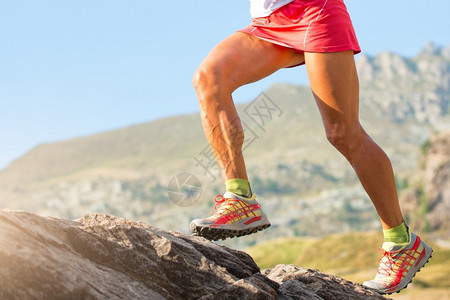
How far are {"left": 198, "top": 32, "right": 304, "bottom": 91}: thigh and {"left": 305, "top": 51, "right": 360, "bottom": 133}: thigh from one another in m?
0.28

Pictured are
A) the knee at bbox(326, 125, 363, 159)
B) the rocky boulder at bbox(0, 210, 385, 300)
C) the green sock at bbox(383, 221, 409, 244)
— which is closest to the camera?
the rocky boulder at bbox(0, 210, 385, 300)

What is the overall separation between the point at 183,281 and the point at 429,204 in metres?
96.7

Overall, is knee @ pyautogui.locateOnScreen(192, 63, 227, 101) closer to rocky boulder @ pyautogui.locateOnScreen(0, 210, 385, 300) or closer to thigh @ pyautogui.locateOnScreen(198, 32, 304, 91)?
thigh @ pyautogui.locateOnScreen(198, 32, 304, 91)

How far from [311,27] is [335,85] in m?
0.57

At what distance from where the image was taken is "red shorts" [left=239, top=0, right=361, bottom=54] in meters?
5.41

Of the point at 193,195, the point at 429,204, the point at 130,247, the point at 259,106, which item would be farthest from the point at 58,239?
the point at 429,204

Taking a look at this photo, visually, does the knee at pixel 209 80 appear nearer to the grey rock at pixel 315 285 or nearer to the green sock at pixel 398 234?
the grey rock at pixel 315 285

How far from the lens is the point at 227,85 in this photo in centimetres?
540

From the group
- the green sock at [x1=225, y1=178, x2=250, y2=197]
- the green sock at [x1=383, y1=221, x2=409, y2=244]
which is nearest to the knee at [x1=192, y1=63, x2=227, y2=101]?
the green sock at [x1=225, y1=178, x2=250, y2=197]

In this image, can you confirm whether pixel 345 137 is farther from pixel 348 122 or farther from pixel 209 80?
pixel 209 80

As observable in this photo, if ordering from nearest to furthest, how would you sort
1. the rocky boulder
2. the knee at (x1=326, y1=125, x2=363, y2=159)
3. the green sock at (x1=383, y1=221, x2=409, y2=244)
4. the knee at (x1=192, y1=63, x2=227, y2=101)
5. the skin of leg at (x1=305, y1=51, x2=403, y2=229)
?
the rocky boulder → the knee at (x1=192, y1=63, x2=227, y2=101) → the skin of leg at (x1=305, y1=51, x2=403, y2=229) → the knee at (x1=326, y1=125, x2=363, y2=159) → the green sock at (x1=383, y1=221, x2=409, y2=244)

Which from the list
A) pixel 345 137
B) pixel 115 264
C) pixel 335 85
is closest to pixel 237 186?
pixel 345 137

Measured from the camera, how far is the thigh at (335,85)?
544 centimetres

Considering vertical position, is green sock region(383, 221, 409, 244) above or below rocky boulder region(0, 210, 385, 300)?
below
